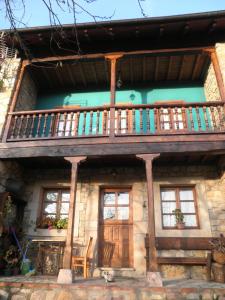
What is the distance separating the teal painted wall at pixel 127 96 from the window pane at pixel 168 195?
8.75 ft

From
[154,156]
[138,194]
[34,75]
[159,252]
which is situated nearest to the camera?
[154,156]

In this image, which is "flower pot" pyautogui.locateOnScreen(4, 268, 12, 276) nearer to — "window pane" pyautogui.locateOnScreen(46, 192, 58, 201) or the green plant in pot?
the green plant in pot

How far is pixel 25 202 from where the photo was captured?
6609 mm

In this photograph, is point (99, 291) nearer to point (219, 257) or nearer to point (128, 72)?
point (219, 257)

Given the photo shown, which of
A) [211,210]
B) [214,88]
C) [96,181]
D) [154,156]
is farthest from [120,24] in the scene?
[211,210]

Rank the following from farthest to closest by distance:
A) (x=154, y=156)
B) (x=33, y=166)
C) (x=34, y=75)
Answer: (x=34, y=75)
(x=33, y=166)
(x=154, y=156)

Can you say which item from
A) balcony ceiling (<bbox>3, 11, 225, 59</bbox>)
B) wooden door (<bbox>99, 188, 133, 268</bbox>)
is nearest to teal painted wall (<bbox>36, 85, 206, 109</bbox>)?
balcony ceiling (<bbox>3, 11, 225, 59</bbox>)

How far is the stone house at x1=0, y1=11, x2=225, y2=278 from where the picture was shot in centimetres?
562

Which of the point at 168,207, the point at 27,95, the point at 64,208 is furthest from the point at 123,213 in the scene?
the point at 27,95

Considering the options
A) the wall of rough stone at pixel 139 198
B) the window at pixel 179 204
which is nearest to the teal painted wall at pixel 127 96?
the wall of rough stone at pixel 139 198

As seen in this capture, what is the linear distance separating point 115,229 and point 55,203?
1.76 metres

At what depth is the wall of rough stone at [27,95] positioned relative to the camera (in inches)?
271

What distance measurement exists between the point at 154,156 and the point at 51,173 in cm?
Result: 306

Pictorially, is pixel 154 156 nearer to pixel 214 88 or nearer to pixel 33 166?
pixel 214 88
